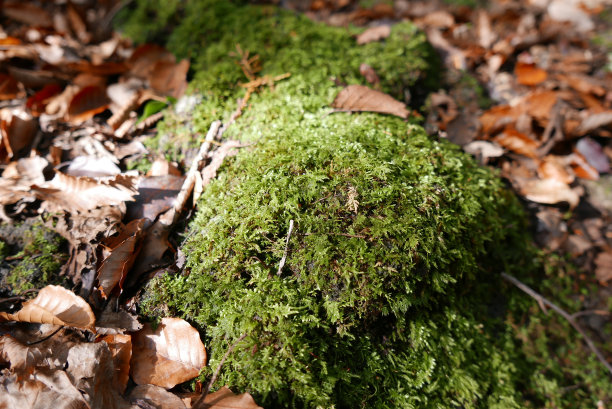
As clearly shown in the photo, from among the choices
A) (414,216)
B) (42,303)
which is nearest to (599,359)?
(414,216)

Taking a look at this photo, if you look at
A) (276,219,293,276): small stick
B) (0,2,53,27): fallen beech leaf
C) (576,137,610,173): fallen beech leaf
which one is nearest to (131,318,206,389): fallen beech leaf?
(276,219,293,276): small stick

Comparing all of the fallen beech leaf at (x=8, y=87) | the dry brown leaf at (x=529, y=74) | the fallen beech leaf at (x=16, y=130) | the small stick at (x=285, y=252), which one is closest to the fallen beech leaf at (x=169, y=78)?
the fallen beech leaf at (x=16, y=130)

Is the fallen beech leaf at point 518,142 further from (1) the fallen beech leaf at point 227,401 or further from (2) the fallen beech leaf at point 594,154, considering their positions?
(1) the fallen beech leaf at point 227,401

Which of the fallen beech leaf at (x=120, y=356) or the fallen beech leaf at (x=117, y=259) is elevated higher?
the fallen beech leaf at (x=117, y=259)

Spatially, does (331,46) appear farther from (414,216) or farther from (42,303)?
(42,303)

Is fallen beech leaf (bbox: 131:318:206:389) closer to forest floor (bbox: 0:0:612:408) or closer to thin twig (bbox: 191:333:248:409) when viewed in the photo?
forest floor (bbox: 0:0:612:408)

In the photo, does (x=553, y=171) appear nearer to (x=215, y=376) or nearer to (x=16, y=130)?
(x=215, y=376)

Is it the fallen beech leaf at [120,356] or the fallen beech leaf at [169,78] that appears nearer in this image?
the fallen beech leaf at [120,356]
